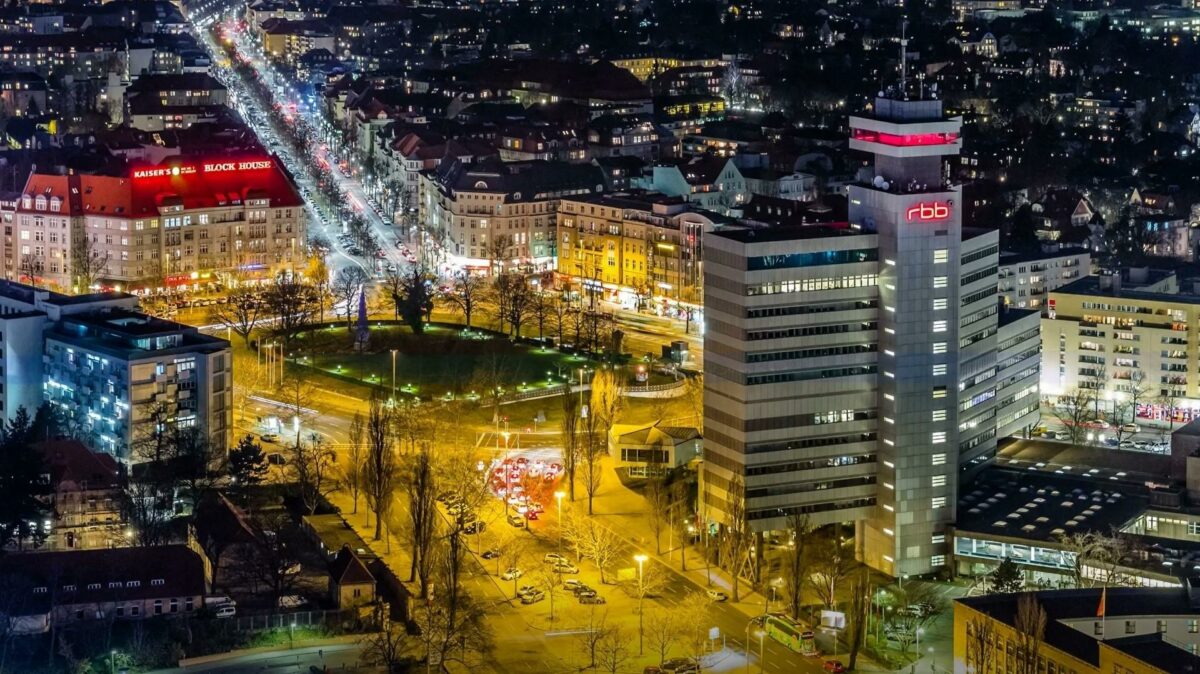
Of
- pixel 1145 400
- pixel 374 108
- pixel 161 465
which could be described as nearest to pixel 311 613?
pixel 161 465

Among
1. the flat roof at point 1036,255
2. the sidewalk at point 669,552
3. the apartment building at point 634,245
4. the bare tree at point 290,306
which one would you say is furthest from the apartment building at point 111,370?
the flat roof at point 1036,255

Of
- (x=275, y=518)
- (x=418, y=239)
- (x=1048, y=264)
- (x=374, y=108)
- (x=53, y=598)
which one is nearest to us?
(x=53, y=598)

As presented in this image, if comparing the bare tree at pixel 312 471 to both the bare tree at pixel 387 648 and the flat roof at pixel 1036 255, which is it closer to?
the bare tree at pixel 387 648

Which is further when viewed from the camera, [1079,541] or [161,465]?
[161,465]

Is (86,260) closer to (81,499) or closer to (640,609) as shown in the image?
(81,499)

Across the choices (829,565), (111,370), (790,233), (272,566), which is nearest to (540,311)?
(111,370)

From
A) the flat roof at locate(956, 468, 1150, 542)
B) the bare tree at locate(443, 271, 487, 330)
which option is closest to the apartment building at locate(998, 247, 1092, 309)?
the bare tree at locate(443, 271, 487, 330)

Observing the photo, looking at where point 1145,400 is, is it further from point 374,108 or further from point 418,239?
point 374,108
